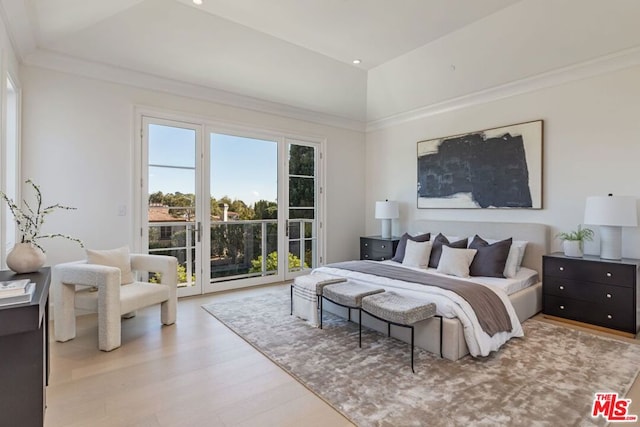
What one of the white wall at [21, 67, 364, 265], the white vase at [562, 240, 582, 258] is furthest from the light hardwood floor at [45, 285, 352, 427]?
the white vase at [562, 240, 582, 258]

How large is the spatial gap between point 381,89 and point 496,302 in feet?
11.7

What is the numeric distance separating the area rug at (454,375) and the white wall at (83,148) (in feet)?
6.74

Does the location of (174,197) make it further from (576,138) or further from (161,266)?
(576,138)

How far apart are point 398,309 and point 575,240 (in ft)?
7.68

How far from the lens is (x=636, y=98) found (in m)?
3.48

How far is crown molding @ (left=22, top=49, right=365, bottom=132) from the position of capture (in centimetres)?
359

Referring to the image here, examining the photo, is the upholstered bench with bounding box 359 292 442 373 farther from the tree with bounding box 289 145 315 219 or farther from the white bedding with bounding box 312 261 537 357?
the tree with bounding box 289 145 315 219

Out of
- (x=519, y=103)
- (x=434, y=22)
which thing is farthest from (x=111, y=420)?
(x=519, y=103)

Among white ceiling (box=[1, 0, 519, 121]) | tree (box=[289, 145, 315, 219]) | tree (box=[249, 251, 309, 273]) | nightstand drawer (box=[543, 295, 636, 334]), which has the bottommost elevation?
nightstand drawer (box=[543, 295, 636, 334])

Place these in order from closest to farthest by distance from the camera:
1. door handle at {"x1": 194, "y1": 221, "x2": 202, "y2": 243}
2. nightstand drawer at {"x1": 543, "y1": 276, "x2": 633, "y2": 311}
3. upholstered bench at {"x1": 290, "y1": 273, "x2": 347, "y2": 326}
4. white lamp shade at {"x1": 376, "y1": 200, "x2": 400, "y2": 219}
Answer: nightstand drawer at {"x1": 543, "y1": 276, "x2": 633, "y2": 311}
upholstered bench at {"x1": 290, "y1": 273, "x2": 347, "y2": 326}
door handle at {"x1": 194, "y1": 221, "x2": 202, "y2": 243}
white lamp shade at {"x1": 376, "y1": 200, "x2": 400, "y2": 219}

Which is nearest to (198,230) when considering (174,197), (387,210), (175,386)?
(174,197)

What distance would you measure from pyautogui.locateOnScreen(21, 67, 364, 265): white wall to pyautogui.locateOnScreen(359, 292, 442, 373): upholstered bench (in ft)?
9.97

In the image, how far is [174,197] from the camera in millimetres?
4480

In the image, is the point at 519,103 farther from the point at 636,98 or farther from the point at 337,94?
the point at 337,94
